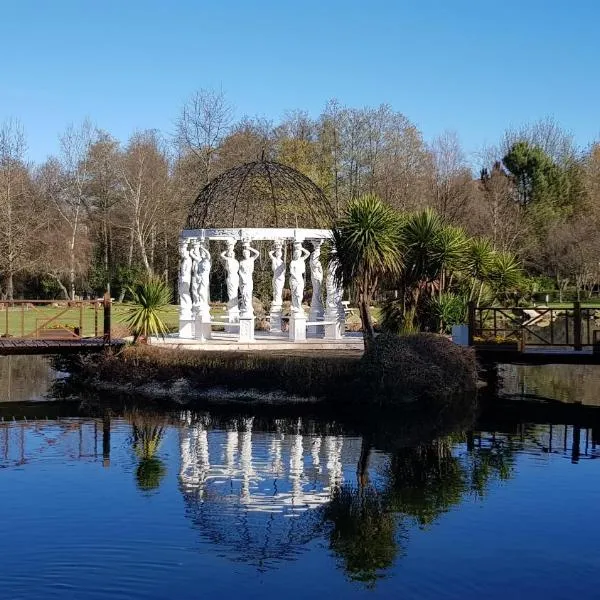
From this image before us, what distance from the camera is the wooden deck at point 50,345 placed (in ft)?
84.8

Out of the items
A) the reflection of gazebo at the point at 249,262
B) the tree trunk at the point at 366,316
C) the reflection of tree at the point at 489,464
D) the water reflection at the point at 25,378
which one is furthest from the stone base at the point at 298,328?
the reflection of tree at the point at 489,464

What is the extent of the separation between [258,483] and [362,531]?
9.59ft

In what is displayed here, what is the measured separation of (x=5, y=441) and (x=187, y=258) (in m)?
10.6

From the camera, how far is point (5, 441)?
19.0 meters

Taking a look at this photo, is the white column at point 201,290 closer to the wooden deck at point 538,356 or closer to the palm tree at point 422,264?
the palm tree at point 422,264

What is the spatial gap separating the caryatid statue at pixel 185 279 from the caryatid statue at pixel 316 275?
3591 millimetres

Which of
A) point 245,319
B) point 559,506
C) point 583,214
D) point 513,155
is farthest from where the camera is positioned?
point 513,155

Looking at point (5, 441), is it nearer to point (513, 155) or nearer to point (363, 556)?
point (363, 556)

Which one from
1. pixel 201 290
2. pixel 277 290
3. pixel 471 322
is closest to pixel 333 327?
pixel 277 290

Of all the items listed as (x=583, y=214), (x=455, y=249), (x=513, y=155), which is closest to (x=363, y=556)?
(x=455, y=249)

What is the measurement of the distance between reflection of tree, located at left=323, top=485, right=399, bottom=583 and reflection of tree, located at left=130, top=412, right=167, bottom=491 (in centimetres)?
297

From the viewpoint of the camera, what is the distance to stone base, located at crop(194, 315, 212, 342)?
2797 centimetres

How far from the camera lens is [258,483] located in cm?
1520

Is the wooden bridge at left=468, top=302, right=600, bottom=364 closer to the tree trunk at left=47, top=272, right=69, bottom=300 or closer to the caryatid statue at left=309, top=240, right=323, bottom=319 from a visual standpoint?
the caryatid statue at left=309, top=240, right=323, bottom=319
